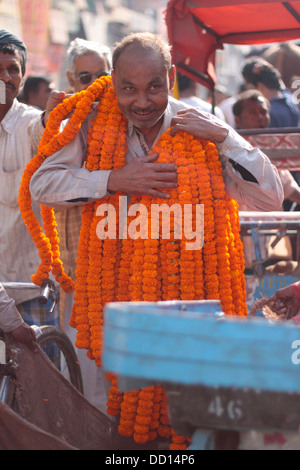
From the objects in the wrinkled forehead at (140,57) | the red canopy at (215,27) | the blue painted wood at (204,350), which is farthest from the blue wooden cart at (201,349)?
the red canopy at (215,27)

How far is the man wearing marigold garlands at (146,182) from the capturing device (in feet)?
9.20

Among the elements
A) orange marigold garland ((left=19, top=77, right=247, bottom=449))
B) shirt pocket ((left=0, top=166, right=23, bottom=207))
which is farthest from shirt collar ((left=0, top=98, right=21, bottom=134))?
orange marigold garland ((left=19, top=77, right=247, bottom=449))

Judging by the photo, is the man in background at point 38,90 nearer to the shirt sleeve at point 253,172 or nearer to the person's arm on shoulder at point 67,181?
the person's arm on shoulder at point 67,181

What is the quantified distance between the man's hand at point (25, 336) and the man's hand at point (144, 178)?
2.27 feet

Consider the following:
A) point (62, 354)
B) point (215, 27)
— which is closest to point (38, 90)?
point (215, 27)

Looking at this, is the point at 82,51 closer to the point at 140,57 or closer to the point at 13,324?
the point at 140,57

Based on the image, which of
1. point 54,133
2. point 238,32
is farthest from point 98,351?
point 238,32

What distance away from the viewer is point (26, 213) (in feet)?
10.6

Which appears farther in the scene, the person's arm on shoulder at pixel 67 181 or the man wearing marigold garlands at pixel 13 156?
the man wearing marigold garlands at pixel 13 156

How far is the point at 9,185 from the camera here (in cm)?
392

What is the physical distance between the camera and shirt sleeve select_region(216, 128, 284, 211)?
2.84 metres

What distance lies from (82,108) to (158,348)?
1.60 m

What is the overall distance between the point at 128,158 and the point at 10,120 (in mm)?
1191

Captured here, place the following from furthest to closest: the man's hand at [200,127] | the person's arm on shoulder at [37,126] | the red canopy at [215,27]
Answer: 1. the red canopy at [215,27]
2. the person's arm on shoulder at [37,126]
3. the man's hand at [200,127]
